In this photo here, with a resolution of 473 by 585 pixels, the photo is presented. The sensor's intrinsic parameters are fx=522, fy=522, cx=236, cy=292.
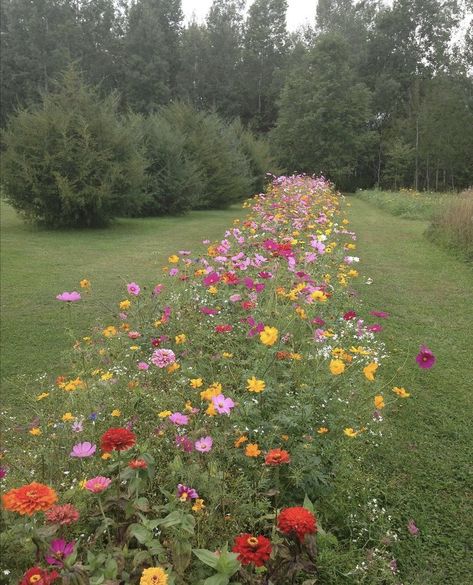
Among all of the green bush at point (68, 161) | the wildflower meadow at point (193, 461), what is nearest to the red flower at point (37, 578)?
the wildflower meadow at point (193, 461)

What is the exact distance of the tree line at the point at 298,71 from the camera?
93.5 ft

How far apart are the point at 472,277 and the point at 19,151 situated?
891 cm

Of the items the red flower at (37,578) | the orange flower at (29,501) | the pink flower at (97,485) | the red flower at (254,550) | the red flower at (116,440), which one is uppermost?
the red flower at (116,440)

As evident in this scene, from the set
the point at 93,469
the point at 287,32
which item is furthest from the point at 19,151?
the point at 287,32

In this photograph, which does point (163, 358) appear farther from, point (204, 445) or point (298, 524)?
point (298, 524)

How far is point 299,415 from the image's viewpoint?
6.51 feet

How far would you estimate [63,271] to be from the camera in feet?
22.4

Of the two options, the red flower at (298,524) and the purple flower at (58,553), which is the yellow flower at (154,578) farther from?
the red flower at (298,524)

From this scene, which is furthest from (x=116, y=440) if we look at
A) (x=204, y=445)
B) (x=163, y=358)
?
(x=163, y=358)

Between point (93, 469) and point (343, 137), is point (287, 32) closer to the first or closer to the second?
point (343, 137)

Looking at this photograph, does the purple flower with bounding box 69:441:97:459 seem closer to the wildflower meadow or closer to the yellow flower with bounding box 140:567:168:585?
the wildflower meadow

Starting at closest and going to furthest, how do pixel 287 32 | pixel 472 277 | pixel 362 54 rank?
pixel 472 277 < pixel 362 54 < pixel 287 32

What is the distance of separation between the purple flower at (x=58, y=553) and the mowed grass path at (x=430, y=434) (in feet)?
4.03

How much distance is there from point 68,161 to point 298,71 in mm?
23651
